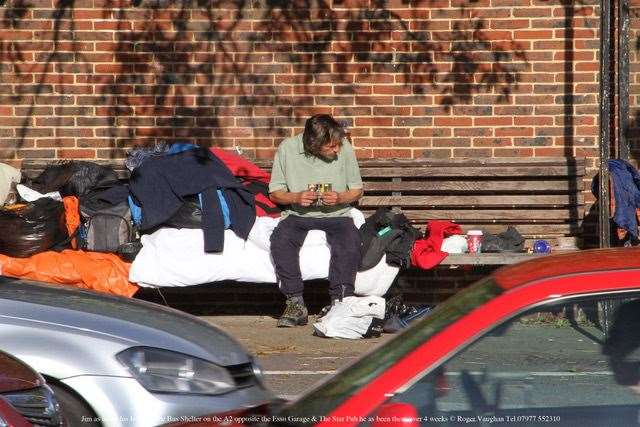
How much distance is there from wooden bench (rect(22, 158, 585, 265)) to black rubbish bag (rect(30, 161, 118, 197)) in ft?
0.75

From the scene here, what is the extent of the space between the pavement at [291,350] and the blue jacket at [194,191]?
2.71ft

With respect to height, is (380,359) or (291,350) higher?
(380,359)

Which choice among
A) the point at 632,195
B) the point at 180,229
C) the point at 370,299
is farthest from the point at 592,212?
the point at 180,229

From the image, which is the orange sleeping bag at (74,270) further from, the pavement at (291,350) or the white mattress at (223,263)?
the pavement at (291,350)

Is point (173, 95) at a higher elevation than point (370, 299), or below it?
higher

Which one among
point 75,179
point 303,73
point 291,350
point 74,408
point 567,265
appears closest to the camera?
point 567,265

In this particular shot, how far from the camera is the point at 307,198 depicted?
9.17 m

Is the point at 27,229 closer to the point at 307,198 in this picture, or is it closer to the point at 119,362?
the point at 307,198

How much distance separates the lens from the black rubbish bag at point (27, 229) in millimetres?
9227

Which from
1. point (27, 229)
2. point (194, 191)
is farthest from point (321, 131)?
point (27, 229)

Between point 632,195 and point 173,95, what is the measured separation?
413cm

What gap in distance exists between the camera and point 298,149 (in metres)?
9.41

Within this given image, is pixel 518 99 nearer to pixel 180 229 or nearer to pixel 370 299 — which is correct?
pixel 370 299

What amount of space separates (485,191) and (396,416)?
726cm
